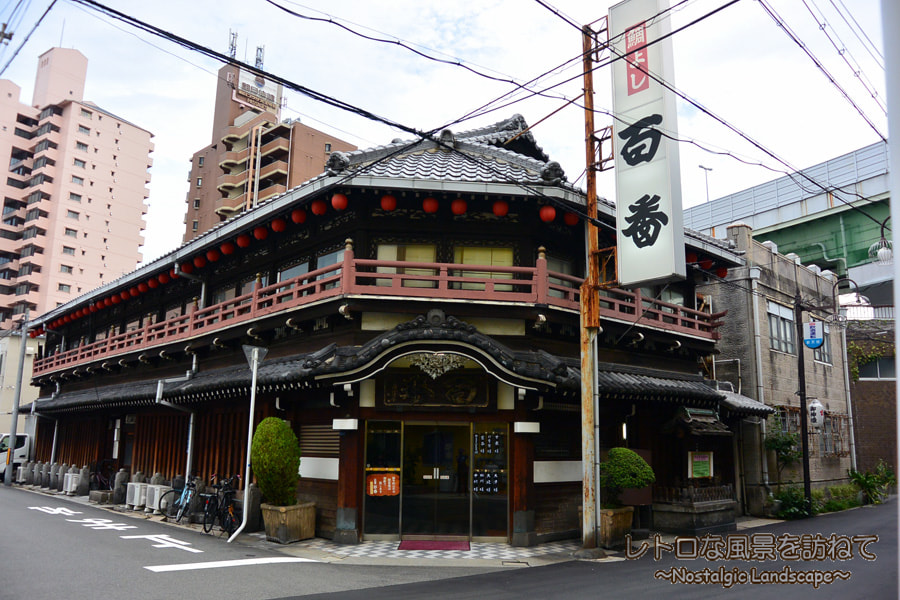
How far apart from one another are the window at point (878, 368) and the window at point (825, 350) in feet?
24.0

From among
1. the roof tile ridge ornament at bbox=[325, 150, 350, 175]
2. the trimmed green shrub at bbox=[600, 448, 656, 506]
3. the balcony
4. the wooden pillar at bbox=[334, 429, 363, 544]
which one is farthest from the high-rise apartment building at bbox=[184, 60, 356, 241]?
the trimmed green shrub at bbox=[600, 448, 656, 506]

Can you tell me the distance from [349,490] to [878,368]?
1280 inches

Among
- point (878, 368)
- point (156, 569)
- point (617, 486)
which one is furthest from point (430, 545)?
point (878, 368)

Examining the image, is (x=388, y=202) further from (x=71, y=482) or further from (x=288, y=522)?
(x=71, y=482)

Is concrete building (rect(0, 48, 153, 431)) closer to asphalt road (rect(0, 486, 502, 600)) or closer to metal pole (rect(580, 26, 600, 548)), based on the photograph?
asphalt road (rect(0, 486, 502, 600))

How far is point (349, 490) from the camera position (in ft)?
49.8

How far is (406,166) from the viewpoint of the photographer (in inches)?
685

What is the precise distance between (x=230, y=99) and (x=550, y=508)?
208ft

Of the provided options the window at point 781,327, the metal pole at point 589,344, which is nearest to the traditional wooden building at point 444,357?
the metal pole at point 589,344

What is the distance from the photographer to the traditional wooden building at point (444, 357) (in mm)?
15258

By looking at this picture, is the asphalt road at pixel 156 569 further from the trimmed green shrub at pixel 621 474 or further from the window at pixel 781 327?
the window at pixel 781 327

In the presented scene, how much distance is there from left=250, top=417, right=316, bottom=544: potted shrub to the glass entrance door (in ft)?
8.53

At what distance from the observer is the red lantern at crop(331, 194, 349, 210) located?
16016 millimetres

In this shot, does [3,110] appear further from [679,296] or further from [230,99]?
[679,296]
